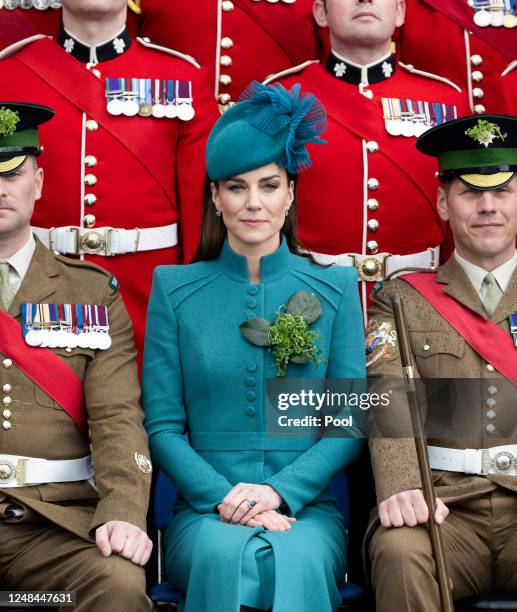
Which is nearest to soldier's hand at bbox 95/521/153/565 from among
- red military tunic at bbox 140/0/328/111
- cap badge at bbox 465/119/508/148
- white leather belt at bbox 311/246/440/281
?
white leather belt at bbox 311/246/440/281

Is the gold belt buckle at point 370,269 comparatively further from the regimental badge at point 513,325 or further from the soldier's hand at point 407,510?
the soldier's hand at point 407,510

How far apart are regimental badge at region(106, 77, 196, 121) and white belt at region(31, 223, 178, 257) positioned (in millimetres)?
392

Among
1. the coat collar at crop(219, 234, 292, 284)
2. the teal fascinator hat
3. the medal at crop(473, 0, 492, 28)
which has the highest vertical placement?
the medal at crop(473, 0, 492, 28)

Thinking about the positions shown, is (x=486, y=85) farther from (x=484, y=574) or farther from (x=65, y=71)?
(x=484, y=574)

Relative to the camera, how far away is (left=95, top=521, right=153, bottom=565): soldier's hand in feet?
15.0

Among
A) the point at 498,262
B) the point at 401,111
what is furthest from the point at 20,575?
the point at 401,111

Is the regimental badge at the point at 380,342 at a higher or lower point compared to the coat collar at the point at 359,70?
lower

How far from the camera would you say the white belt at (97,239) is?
5520mm

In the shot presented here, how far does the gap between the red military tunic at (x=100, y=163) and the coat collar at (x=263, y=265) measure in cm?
54

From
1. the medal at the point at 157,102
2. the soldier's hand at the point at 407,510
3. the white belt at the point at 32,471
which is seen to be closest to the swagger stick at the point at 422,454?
the soldier's hand at the point at 407,510

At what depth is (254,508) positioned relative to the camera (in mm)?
4676

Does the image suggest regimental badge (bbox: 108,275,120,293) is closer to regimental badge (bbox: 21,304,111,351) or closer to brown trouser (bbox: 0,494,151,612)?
regimental badge (bbox: 21,304,111,351)

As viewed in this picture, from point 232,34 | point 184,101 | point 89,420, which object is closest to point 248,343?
point 89,420

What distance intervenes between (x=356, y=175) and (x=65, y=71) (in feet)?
3.36
